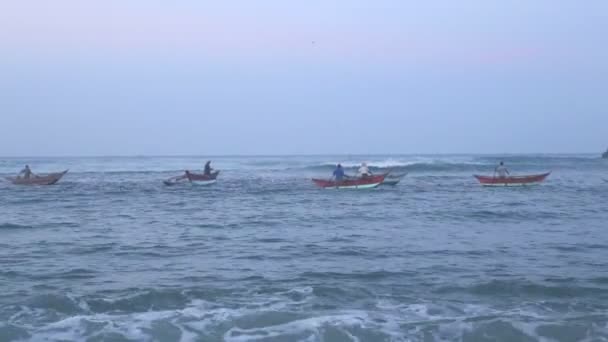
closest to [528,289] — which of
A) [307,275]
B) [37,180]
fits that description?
[307,275]

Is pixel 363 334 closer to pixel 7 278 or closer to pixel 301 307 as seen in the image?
pixel 301 307

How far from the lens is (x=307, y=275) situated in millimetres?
10039

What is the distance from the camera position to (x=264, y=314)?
7621 millimetres

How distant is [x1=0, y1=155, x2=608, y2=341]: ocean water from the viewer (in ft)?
23.5

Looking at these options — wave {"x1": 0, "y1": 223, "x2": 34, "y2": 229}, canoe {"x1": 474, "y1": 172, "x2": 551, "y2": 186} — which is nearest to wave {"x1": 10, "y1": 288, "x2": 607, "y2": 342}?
wave {"x1": 0, "y1": 223, "x2": 34, "y2": 229}

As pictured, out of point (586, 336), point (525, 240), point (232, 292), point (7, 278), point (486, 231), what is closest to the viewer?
point (586, 336)

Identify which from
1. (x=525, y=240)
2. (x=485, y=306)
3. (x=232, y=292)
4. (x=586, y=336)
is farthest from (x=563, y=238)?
(x=232, y=292)

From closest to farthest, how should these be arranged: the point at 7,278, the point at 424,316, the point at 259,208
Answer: the point at 424,316, the point at 7,278, the point at 259,208

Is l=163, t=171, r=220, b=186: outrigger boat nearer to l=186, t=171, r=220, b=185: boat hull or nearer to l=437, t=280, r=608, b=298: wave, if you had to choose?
l=186, t=171, r=220, b=185: boat hull

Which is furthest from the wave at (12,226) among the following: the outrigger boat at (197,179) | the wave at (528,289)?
the outrigger boat at (197,179)

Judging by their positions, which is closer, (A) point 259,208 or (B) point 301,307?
(B) point 301,307

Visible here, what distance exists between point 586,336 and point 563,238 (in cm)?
750

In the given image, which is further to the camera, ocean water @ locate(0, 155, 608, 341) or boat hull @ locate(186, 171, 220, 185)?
boat hull @ locate(186, 171, 220, 185)

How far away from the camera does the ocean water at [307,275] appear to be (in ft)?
23.5
